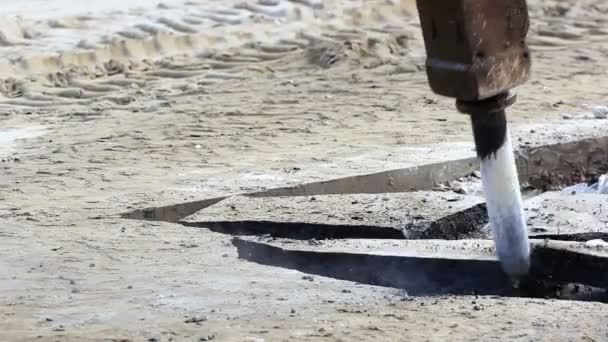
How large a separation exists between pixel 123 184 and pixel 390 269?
89.3 inches

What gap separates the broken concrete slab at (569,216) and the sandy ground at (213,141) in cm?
91

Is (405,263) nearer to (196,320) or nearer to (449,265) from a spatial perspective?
(449,265)

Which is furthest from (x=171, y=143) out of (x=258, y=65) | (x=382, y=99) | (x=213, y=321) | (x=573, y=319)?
(x=573, y=319)

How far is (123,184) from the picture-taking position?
648 cm

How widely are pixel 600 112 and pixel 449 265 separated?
3.47 m

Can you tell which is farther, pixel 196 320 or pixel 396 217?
pixel 396 217

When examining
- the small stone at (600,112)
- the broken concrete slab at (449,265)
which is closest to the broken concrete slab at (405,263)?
the broken concrete slab at (449,265)

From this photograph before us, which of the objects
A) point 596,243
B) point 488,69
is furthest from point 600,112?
point 488,69

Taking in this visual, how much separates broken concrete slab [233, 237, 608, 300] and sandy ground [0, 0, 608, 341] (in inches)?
7.5

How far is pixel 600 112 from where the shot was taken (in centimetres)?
763

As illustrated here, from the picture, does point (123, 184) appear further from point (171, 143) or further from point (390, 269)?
point (390, 269)

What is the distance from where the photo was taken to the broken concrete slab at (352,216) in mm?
5164

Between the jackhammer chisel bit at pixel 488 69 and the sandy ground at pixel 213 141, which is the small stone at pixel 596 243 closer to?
the jackhammer chisel bit at pixel 488 69

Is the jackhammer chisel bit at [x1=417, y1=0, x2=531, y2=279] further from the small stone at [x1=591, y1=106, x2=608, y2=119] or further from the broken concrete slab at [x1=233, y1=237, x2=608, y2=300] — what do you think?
the small stone at [x1=591, y1=106, x2=608, y2=119]
